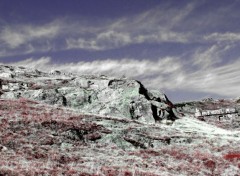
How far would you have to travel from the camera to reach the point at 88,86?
224 feet

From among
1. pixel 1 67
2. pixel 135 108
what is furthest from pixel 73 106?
pixel 1 67

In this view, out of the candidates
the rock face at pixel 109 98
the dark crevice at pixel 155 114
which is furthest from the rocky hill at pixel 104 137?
the dark crevice at pixel 155 114

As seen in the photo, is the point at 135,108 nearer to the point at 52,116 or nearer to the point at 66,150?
the point at 52,116

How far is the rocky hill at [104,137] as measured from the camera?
30.3 meters

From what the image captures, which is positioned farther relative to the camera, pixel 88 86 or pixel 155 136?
pixel 88 86

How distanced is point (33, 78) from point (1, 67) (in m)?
14.6

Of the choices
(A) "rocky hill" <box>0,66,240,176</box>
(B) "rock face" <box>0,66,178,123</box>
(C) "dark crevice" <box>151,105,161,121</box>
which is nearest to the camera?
(A) "rocky hill" <box>0,66,240,176</box>

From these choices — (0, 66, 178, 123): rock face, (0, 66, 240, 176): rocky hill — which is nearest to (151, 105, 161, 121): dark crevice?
(0, 66, 178, 123): rock face

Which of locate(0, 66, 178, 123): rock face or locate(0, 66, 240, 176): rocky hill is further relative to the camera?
locate(0, 66, 178, 123): rock face

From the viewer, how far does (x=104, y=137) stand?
133 feet

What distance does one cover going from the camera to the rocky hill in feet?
99.6

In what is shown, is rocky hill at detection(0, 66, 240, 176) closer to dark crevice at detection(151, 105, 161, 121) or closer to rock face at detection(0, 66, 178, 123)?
rock face at detection(0, 66, 178, 123)

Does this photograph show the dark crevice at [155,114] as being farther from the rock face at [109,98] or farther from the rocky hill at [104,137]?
the rocky hill at [104,137]

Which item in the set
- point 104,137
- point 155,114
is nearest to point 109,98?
point 155,114
